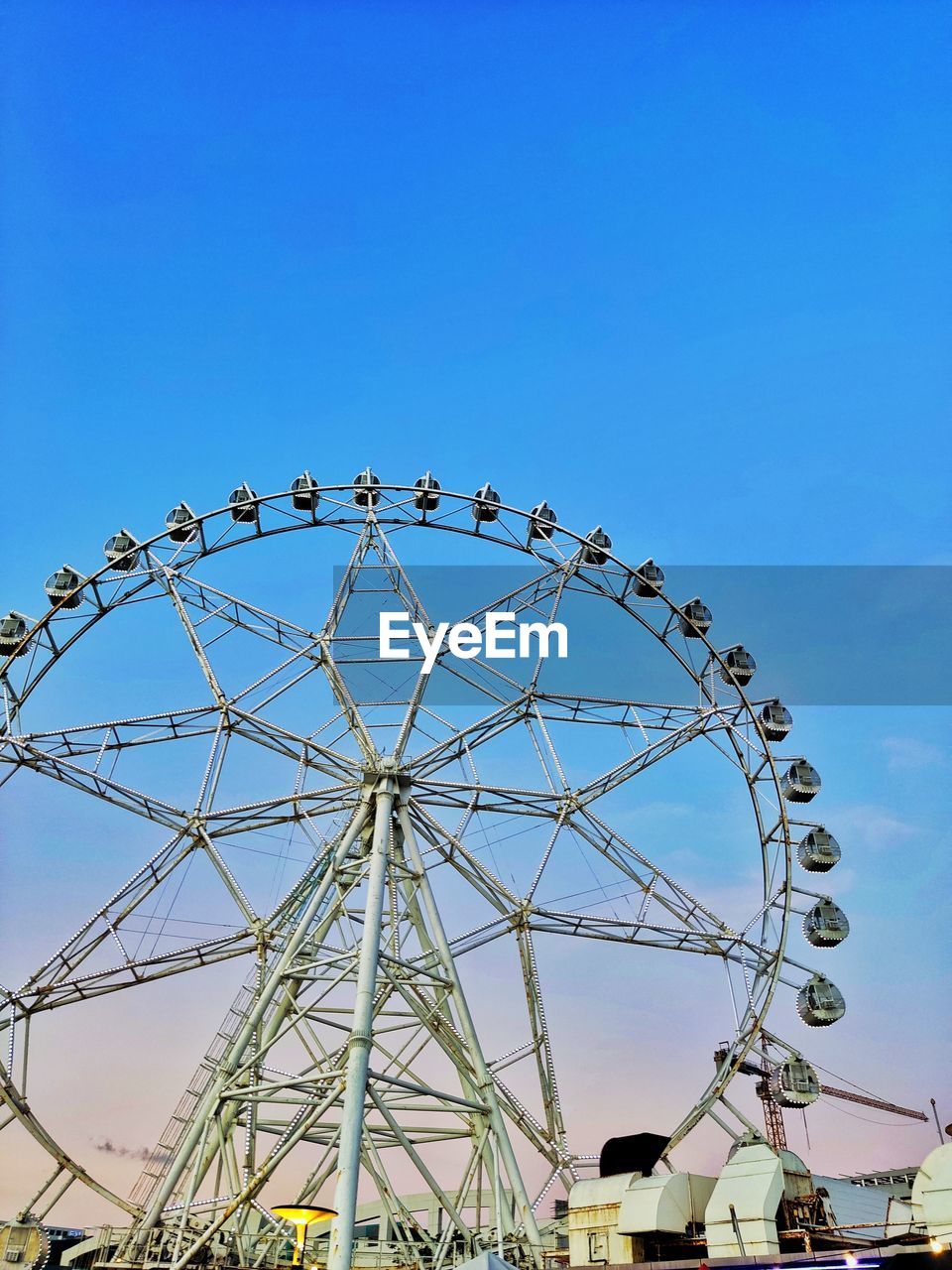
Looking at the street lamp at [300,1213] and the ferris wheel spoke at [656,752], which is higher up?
the ferris wheel spoke at [656,752]

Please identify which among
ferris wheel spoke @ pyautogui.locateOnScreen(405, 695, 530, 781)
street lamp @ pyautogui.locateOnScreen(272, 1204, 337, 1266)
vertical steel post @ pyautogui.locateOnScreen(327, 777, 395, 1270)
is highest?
ferris wheel spoke @ pyautogui.locateOnScreen(405, 695, 530, 781)

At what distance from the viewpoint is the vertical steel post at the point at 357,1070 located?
16.6 m

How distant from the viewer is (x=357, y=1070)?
59.1 feet

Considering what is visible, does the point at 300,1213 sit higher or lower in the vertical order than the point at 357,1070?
lower

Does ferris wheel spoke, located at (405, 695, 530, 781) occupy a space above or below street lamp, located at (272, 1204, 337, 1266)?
above

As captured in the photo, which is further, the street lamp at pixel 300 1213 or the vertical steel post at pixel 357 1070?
the street lamp at pixel 300 1213

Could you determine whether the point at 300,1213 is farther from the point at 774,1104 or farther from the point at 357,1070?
the point at 774,1104

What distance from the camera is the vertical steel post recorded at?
16569mm

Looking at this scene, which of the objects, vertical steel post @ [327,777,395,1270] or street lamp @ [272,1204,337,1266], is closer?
vertical steel post @ [327,777,395,1270]

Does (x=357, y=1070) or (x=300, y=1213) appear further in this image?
(x=300, y=1213)

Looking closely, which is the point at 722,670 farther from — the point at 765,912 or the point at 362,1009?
the point at 362,1009

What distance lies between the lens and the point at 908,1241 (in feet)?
63.4

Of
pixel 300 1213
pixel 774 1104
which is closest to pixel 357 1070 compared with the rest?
pixel 300 1213

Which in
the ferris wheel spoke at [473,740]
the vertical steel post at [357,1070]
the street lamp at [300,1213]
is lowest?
the street lamp at [300,1213]
